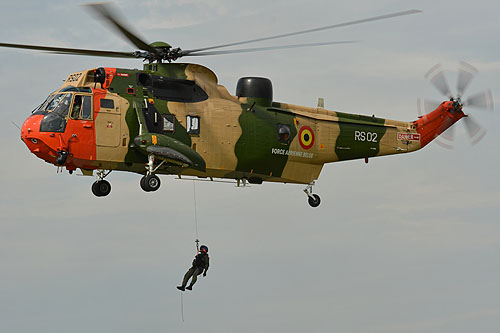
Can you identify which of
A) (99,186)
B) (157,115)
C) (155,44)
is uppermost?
(155,44)

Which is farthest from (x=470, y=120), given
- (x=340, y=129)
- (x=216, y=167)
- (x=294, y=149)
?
(x=216, y=167)

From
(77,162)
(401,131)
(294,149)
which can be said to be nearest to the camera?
(77,162)

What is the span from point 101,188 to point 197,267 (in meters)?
3.56

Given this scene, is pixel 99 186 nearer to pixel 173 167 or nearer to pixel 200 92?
pixel 173 167

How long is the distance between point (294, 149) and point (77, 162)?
6930 mm

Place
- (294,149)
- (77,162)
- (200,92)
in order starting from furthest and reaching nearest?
1. (294,149)
2. (200,92)
3. (77,162)

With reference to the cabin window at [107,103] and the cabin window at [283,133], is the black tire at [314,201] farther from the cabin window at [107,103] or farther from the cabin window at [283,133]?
the cabin window at [107,103]

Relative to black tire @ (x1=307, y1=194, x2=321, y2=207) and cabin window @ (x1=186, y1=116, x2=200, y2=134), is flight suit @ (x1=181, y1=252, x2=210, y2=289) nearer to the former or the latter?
cabin window @ (x1=186, y1=116, x2=200, y2=134)

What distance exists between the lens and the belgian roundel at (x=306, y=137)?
2689 cm

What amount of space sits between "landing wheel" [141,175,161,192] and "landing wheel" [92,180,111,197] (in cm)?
157

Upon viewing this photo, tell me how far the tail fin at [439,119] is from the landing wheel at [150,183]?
10296mm

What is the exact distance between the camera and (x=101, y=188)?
24.7 m

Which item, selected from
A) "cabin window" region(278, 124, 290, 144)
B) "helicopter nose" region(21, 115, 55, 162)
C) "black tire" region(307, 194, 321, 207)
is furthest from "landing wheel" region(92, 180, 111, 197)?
"black tire" region(307, 194, 321, 207)

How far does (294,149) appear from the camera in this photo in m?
26.7
